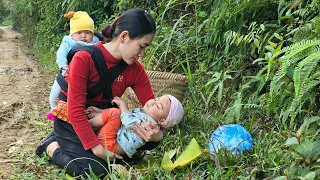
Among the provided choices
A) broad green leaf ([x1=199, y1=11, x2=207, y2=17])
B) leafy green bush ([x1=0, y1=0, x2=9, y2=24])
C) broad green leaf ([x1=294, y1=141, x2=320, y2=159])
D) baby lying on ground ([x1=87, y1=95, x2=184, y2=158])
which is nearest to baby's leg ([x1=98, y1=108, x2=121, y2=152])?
baby lying on ground ([x1=87, y1=95, x2=184, y2=158])

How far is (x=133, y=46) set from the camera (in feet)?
10.3

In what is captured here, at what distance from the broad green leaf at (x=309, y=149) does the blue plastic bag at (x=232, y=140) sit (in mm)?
607

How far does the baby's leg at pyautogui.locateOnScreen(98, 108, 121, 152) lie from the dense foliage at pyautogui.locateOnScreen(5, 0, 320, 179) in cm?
32

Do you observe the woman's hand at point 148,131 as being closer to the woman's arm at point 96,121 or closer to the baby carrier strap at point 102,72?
the woman's arm at point 96,121

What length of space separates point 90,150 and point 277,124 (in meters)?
1.51

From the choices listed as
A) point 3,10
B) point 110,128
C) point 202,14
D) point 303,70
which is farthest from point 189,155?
point 3,10

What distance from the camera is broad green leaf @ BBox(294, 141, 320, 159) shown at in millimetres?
2592

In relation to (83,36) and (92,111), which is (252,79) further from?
(83,36)

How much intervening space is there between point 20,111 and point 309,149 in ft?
12.3

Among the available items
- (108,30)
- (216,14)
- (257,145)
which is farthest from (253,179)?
(216,14)

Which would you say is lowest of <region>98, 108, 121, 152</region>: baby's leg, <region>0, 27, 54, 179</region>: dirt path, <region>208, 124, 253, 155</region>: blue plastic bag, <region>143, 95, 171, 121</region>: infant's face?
<region>0, 27, 54, 179</region>: dirt path

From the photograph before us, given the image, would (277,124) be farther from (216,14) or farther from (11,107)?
(11,107)

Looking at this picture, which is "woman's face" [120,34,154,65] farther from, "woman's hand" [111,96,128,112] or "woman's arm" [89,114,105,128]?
"woman's arm" [89,114,105,128]

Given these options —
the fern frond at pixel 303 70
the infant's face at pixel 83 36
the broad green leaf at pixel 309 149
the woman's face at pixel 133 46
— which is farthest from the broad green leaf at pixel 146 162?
the infant's face at pixel 83 36
